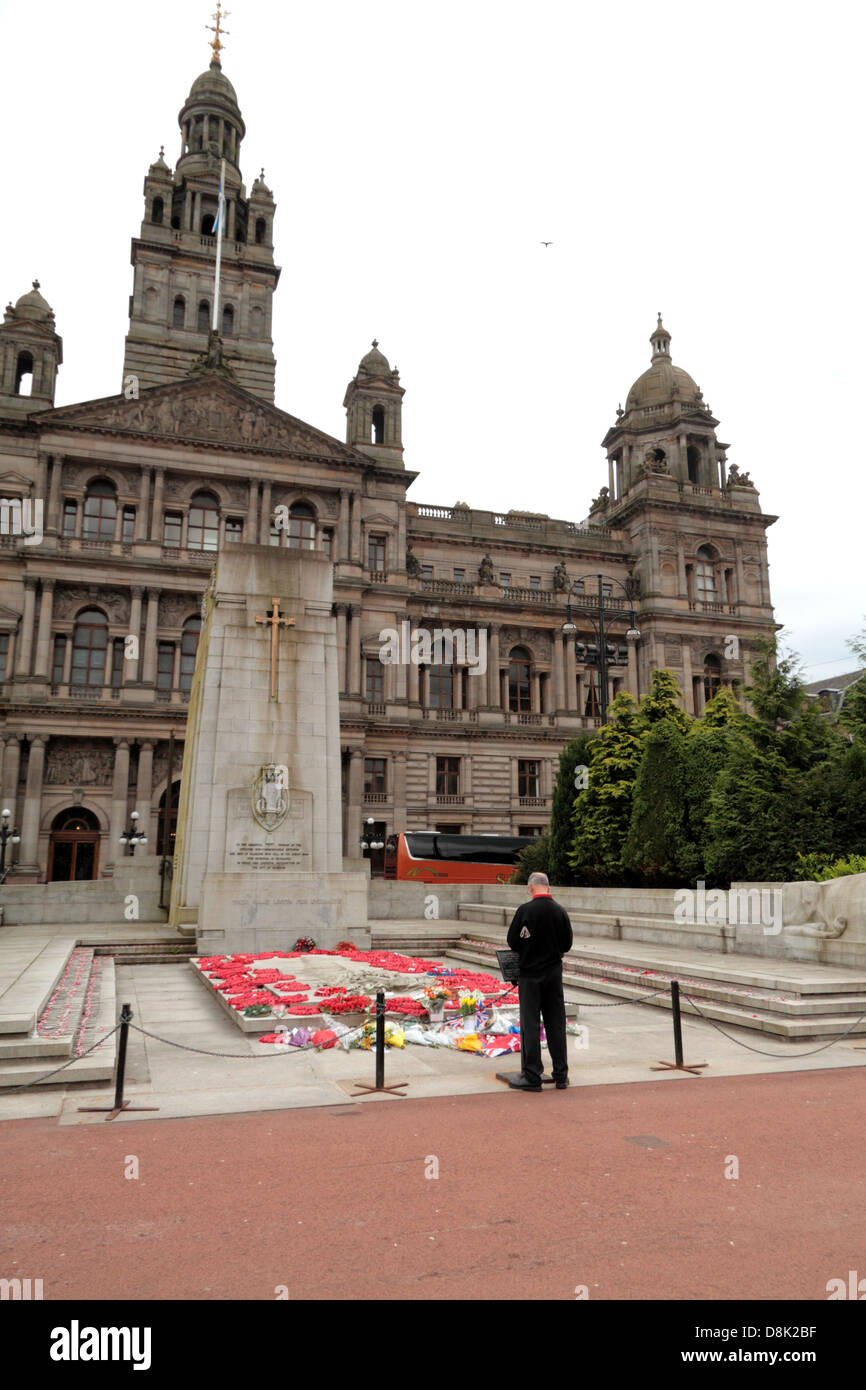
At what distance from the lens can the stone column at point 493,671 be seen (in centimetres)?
5234

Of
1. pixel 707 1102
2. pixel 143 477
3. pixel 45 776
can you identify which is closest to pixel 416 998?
pixel 707 1102

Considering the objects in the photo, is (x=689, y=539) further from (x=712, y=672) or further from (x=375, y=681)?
(x=375, y=681)

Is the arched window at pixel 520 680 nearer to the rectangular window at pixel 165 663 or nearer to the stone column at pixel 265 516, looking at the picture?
the stone column at pixel 265 516

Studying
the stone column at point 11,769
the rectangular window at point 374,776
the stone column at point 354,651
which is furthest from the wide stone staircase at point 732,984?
the stone column at point 11,769

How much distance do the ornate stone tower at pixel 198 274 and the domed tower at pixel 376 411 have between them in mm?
6354

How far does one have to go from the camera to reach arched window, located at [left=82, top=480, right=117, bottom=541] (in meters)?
46.1

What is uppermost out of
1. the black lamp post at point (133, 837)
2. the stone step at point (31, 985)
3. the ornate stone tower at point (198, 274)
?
the ornate stone tower at point (198, 274)

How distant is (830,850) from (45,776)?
3554cm

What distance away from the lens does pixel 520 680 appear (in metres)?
54.5

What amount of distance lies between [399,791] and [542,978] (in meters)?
39.2

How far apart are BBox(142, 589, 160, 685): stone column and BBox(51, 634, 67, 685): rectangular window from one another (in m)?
3.86

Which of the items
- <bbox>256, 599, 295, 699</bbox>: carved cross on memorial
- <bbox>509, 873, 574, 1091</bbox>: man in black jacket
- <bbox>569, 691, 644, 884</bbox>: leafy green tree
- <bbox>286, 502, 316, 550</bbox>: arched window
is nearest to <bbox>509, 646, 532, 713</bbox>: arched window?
<bbox>286, 502, 316, 550</bbox>: arched window

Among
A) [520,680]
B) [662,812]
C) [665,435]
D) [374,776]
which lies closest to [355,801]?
[374,776]

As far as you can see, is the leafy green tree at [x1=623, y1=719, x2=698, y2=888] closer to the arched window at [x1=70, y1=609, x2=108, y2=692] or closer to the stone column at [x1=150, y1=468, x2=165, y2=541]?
the arched window at [x1=70, y1=609, x2=108, y2=692]
